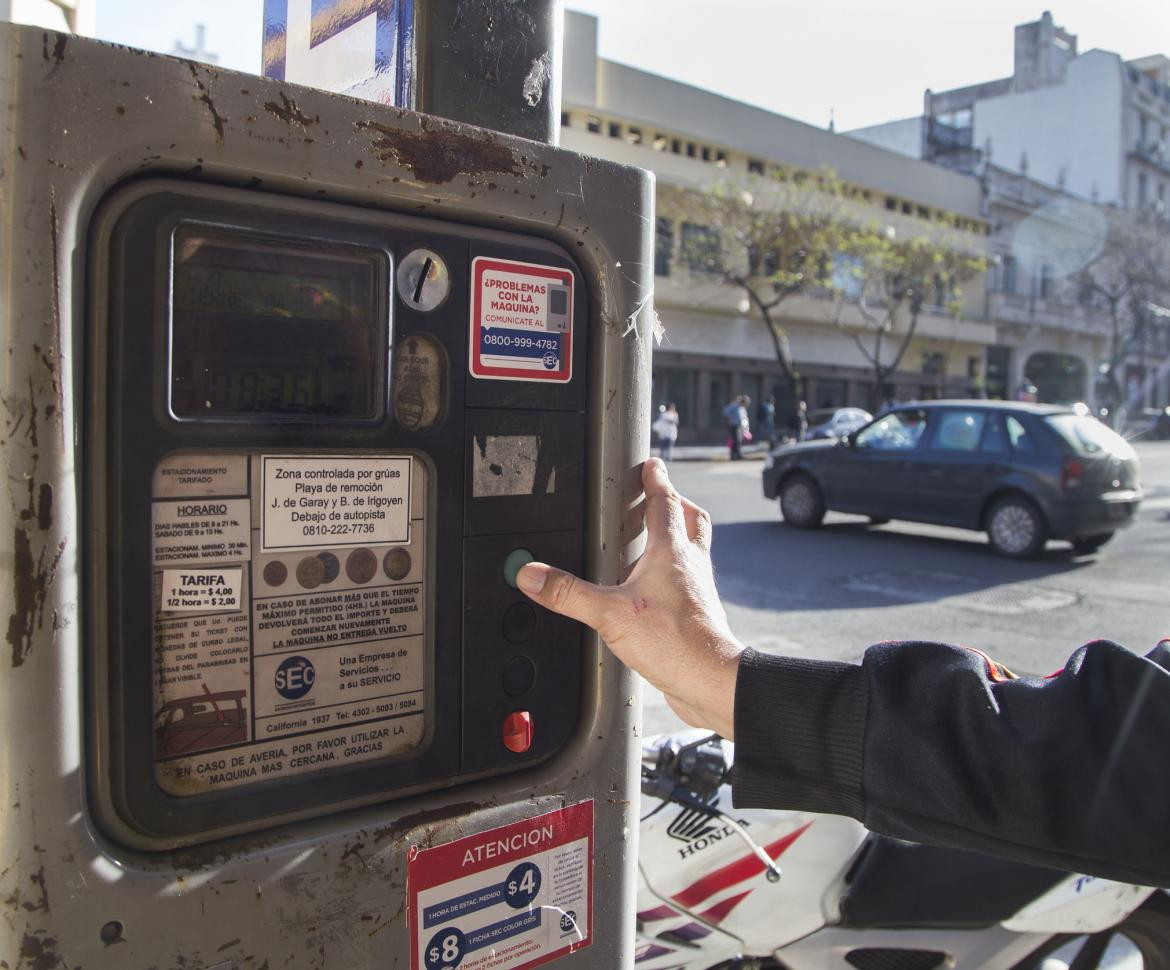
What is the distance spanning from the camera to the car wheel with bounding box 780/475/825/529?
35.9ft

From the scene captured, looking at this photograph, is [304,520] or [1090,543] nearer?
[304,520]

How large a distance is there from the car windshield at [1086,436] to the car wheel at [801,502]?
8.10ft

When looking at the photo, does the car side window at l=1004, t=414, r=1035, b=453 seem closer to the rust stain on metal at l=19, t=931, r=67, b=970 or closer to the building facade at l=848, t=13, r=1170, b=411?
the rust stain on metal at l=19, t=931, r=67, b=970

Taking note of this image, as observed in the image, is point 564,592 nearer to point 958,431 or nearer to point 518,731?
point 518,731

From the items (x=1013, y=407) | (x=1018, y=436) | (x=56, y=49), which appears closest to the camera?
(x=56, y=49)

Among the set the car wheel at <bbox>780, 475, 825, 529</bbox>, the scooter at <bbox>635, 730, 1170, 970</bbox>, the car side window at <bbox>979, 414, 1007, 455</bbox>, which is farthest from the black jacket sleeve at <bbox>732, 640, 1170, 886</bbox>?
the car wheel at <bbox>780, 475, 825, 529</bbox>

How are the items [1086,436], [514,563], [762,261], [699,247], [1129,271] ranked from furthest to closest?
[1129,271] < [762,261] < [699,247] < [1086,436] < [514,563]

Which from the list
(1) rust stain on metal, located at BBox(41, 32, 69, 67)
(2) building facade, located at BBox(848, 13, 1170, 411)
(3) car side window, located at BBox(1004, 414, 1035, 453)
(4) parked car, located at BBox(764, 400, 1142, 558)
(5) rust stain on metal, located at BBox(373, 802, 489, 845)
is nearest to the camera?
(1) rust stain on metal, located at BBox(41, 32, 69, 67)

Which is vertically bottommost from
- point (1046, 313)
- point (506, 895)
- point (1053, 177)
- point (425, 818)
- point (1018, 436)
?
point (506, 895)

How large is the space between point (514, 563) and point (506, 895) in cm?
40

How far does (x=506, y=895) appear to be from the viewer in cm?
126

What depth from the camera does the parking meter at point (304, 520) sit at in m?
0.93

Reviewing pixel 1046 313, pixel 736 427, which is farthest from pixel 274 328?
pixel 1046 313

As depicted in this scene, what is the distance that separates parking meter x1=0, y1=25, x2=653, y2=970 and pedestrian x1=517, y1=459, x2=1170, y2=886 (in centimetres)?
14
